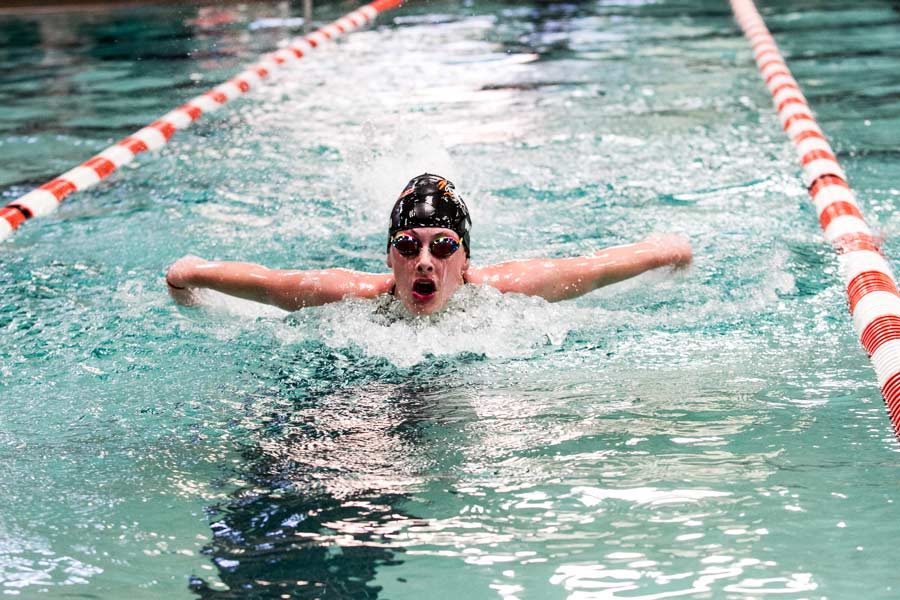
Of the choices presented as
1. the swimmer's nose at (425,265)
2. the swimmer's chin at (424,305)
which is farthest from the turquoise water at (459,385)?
the swimmer's nose at (425,265)

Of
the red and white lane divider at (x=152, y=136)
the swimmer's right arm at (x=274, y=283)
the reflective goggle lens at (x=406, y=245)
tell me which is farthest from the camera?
the red and white lane divider at (x=152, y=136)

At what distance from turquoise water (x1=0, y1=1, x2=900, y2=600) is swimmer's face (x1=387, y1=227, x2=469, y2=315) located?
86 millimetres

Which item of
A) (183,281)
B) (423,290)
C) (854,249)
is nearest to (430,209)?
(423,290)

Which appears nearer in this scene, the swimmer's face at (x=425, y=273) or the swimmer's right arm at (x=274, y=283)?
the swimmer's face at (x=425, y=273)

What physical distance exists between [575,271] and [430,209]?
0.57 m

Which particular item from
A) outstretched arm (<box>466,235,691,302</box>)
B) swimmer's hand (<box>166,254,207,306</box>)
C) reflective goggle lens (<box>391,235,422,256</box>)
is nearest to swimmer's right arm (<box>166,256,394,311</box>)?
swimmer's hand (<box>166,254,207,306</box>)

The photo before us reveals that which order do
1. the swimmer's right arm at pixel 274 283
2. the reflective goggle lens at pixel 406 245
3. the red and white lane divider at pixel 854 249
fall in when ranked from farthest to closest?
the swimmer's right arm at pixel 274 283, the reflective goggle lens at pixel 406 245, the red and white lane divider at pixel 854 249

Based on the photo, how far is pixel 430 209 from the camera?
3.83m

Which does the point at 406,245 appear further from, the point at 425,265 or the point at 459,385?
the point at 459,385

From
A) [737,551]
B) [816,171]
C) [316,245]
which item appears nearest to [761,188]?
[816,171]

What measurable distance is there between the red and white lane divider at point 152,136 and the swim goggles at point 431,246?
2.31 m

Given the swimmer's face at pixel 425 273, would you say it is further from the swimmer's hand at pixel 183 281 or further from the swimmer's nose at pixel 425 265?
the swimmer's hand at pixel 183 281

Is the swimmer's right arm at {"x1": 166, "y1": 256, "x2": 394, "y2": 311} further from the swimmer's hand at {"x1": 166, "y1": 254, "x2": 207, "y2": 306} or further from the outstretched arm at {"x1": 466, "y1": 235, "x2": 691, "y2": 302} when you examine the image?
the outstretched arm at {"x1": 466, "y1": 235, "x2": 691, "y2": 302}

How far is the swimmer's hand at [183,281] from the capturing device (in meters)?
4.02
